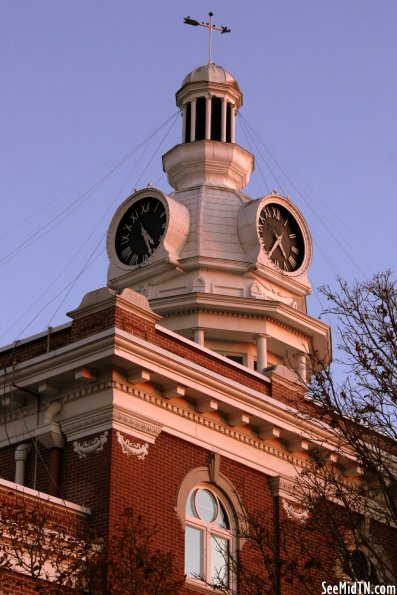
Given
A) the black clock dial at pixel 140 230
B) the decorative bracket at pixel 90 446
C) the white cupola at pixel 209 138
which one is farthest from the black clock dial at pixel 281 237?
the decorative bracket at pixel 90 446

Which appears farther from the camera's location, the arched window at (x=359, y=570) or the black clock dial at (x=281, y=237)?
the black clock dial at (x=281, y=237)

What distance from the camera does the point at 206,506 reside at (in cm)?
2644

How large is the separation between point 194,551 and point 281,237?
15.3m

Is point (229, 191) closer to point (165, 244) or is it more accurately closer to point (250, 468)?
point (165, 244)

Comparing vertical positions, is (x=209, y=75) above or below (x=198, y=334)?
above

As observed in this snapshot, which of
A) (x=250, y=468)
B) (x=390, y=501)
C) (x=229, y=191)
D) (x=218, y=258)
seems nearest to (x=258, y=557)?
(x=250, y=468)

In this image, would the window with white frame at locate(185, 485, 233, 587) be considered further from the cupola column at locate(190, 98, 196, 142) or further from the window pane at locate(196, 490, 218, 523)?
the cupola column at locate(190, 98, 196, 142)

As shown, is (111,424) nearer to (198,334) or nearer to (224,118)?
(198,334)

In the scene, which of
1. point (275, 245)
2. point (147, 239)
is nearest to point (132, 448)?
point (147, 239)

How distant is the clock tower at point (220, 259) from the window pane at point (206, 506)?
9.42m

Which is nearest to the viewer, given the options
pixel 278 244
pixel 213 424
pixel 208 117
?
pixel 213 424

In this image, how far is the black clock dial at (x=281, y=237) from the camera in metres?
38.9

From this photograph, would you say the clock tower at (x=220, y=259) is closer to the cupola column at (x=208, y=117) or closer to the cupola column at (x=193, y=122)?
the cupola column at (x=208, y=117)

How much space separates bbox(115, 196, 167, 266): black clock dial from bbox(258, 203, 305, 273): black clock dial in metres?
2.89
